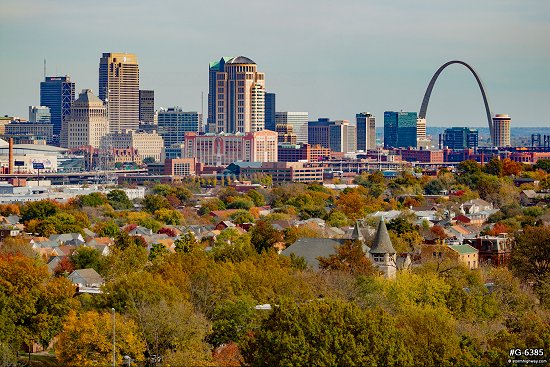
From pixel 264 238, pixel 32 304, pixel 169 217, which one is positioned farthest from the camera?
pixel 169 217

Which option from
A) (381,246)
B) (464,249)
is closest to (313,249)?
(381,246)

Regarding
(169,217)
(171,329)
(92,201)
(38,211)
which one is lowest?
(169,217)

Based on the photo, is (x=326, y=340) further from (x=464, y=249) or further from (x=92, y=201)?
(x=92, y=201)

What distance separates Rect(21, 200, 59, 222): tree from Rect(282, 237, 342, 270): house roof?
139 ft

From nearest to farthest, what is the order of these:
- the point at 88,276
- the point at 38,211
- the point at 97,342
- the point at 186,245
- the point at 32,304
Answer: the point at 97,342
the point at 32,304
the point at 88,276
the point at 186,245
the point at 38,211

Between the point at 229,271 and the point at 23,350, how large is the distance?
9.01 m

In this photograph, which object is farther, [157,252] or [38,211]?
[38,211]

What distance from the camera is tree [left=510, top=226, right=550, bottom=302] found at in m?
66.9

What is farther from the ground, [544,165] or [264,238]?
[544,165]

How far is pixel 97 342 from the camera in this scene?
48.2m

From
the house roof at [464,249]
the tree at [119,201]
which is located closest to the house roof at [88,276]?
the house roof at [464,249]

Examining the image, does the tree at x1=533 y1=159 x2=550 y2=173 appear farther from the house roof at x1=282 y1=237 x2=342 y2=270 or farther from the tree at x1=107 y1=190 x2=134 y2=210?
the house roof at x1=282 y1=237 x2=342 y2=270

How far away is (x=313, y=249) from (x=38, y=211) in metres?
46.1

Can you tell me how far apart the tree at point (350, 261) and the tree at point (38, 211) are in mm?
48412
